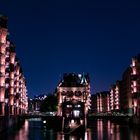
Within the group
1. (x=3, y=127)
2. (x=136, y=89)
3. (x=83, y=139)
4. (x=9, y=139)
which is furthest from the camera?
(x=136, y=89)

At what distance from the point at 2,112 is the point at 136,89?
67.9m

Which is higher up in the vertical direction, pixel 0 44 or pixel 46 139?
pixel 0 44

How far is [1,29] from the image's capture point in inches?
4537

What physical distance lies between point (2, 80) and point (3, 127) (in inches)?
522

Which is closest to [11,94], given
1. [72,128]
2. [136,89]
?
[72,128]

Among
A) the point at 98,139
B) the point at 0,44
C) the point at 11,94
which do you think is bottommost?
the point at 98,139

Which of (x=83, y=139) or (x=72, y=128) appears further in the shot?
(x=72, y=128)

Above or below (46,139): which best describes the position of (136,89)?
above

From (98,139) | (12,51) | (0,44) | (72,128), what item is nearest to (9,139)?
(98,139)

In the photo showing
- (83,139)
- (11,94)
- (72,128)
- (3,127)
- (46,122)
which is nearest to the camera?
(83,139)

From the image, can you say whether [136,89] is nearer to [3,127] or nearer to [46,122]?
[46,122]

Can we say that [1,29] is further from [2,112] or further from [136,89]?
[136,89]

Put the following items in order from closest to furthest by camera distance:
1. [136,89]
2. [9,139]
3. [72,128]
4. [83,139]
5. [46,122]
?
[9,139] < [83,139] < [72,128] < [136,89] < [46,122]

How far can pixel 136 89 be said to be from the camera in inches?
6555
